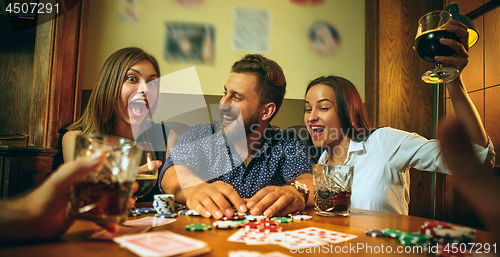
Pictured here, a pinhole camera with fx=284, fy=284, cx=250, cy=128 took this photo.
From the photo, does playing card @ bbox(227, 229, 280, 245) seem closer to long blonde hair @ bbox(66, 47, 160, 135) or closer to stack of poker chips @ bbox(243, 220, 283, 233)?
stack of poker chips @ bbox(243, 220, 283, 233)

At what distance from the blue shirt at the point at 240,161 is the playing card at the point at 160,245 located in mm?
986

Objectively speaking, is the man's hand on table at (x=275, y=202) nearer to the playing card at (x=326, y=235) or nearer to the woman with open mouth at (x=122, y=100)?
the playing card at (x=326, y=235)

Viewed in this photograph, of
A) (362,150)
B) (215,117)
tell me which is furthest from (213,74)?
(362,150)

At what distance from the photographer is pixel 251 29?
334 centimetres

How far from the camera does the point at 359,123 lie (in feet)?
6.29

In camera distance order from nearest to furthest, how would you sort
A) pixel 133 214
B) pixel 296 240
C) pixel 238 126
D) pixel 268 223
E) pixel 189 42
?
pixel 296 240 → pixel 268 223 → pixel 133 214 → pixel 238 126 → pixel 189 42

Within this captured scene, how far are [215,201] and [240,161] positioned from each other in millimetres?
811

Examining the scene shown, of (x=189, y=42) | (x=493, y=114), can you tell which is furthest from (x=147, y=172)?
(x=493, y=114)

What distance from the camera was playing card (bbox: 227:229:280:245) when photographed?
0.64 meters

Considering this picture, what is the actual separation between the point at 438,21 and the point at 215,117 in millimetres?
2110

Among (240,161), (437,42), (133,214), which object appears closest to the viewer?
(133,214)

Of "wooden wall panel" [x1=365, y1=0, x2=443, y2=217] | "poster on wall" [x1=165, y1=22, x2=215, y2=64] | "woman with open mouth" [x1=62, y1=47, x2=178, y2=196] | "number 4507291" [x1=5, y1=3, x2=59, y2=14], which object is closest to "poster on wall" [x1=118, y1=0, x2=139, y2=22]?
"poster on wall" [x1=165, y1=22, x2=215, y2=64]

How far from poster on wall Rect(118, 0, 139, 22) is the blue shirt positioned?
2.00 m

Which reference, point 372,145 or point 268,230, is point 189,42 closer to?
point 372,145
